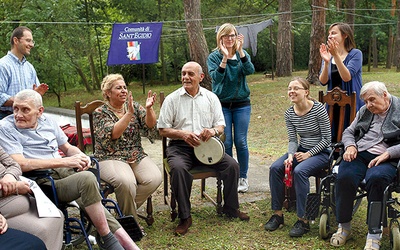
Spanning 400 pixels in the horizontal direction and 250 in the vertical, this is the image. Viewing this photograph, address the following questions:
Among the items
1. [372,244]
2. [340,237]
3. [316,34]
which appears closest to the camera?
[372,244]

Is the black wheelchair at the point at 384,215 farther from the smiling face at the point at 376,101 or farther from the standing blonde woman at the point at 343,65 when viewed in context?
the standing blonde woman at the point at 343,65

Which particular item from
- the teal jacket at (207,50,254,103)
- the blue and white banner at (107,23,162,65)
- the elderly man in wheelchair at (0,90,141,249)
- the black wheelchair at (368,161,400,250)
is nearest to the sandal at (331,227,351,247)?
the black wheelchair at (368,161,400,250)

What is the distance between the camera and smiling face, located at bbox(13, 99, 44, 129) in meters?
3.16

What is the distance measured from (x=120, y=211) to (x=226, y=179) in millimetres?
1007

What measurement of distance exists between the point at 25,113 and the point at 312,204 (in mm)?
2241

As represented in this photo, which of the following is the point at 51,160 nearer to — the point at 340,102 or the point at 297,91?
the point at 297,91

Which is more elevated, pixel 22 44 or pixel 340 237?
pixel 22 44

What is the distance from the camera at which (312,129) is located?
394cm

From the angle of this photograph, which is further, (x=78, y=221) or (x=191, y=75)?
(x=191, y=75)

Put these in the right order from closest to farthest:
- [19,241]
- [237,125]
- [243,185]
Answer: [19,241], [237,125], [243,185]

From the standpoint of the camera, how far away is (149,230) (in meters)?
3.88

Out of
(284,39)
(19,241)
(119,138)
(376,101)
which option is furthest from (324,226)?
(284,39)

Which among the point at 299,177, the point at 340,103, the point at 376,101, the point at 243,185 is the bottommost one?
the point at 243,185

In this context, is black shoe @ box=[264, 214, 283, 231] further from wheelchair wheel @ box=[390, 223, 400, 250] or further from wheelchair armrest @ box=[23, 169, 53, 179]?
wheelchair armrest @ box=[23, 169, 53, 179]
